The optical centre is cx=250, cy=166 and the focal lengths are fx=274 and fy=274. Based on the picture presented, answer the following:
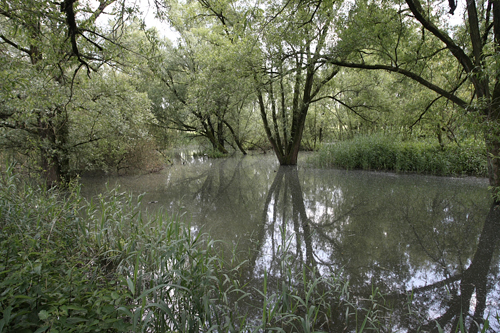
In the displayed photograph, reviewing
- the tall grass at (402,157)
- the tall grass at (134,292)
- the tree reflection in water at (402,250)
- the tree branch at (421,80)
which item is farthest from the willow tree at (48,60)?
the tall grass at (402,157)

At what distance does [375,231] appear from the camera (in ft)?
14.9

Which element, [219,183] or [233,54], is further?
[219,183]

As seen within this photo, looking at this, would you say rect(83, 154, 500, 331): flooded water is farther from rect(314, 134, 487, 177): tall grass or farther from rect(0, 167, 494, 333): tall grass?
rect(314, 134, 487, 177): tall grass

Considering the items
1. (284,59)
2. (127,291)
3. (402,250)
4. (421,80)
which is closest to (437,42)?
(421,80)

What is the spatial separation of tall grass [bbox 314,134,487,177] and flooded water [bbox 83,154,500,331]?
31.6 inches

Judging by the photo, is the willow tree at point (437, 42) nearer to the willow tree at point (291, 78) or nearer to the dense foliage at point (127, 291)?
the willow tree at point (291, 78)

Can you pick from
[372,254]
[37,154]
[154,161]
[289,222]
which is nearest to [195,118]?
[154,161]

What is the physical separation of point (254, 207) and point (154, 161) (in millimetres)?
6855

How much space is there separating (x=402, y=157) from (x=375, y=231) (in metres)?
6.88

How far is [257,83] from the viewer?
9.08 m

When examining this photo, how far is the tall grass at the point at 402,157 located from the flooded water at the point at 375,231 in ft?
2.63

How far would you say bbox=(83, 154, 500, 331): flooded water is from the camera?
2725mm

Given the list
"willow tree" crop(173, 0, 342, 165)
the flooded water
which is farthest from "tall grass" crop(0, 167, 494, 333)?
"willow tree" crop(173, 0, 342, 165)

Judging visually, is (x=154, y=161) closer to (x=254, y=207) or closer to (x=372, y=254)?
(x=254, y=207)
